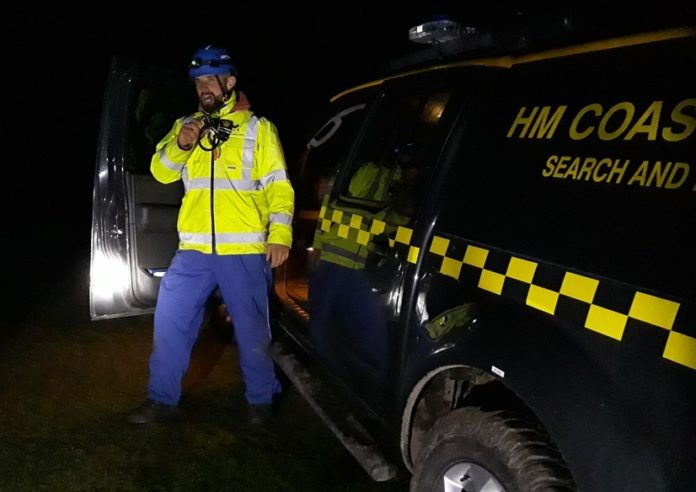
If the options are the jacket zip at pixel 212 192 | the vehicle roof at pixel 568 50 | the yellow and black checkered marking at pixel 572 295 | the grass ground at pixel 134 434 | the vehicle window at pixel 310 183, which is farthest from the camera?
the vehicle window at pixel 310 183

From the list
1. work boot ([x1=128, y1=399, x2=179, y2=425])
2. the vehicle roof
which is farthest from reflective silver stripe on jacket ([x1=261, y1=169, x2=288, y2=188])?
work boot ([x1=128, y1=399, x2=179, y2=425])

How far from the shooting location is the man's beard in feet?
9.86

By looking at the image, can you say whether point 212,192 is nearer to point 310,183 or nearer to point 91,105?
point 310,183

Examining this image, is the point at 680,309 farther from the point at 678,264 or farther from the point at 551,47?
the point at 551,47

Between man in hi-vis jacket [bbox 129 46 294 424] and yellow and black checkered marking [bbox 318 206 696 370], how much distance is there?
1110mm

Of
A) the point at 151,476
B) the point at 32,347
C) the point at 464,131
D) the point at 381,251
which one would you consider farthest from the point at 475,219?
the point at 32,347

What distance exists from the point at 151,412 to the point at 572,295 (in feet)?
7.99

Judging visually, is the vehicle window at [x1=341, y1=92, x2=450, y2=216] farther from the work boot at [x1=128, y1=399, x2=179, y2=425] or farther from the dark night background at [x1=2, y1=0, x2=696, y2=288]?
the dark night background at [x1=2, y1=0, x2=696, y2=288]

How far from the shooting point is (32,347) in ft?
13.8

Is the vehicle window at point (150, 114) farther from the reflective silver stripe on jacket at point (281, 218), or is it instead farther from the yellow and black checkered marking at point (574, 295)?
the yellow and black checkered marking at point (574, 295)

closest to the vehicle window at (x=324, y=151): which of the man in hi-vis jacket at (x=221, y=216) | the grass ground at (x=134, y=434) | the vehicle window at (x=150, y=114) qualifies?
the man in hi-vis jacket at (x=221, y=216)

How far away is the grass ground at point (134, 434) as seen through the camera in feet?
8.94

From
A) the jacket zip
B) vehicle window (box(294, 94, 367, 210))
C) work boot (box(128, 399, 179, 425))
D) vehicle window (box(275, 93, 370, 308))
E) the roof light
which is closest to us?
the roof light

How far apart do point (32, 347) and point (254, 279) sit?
2087 mm
